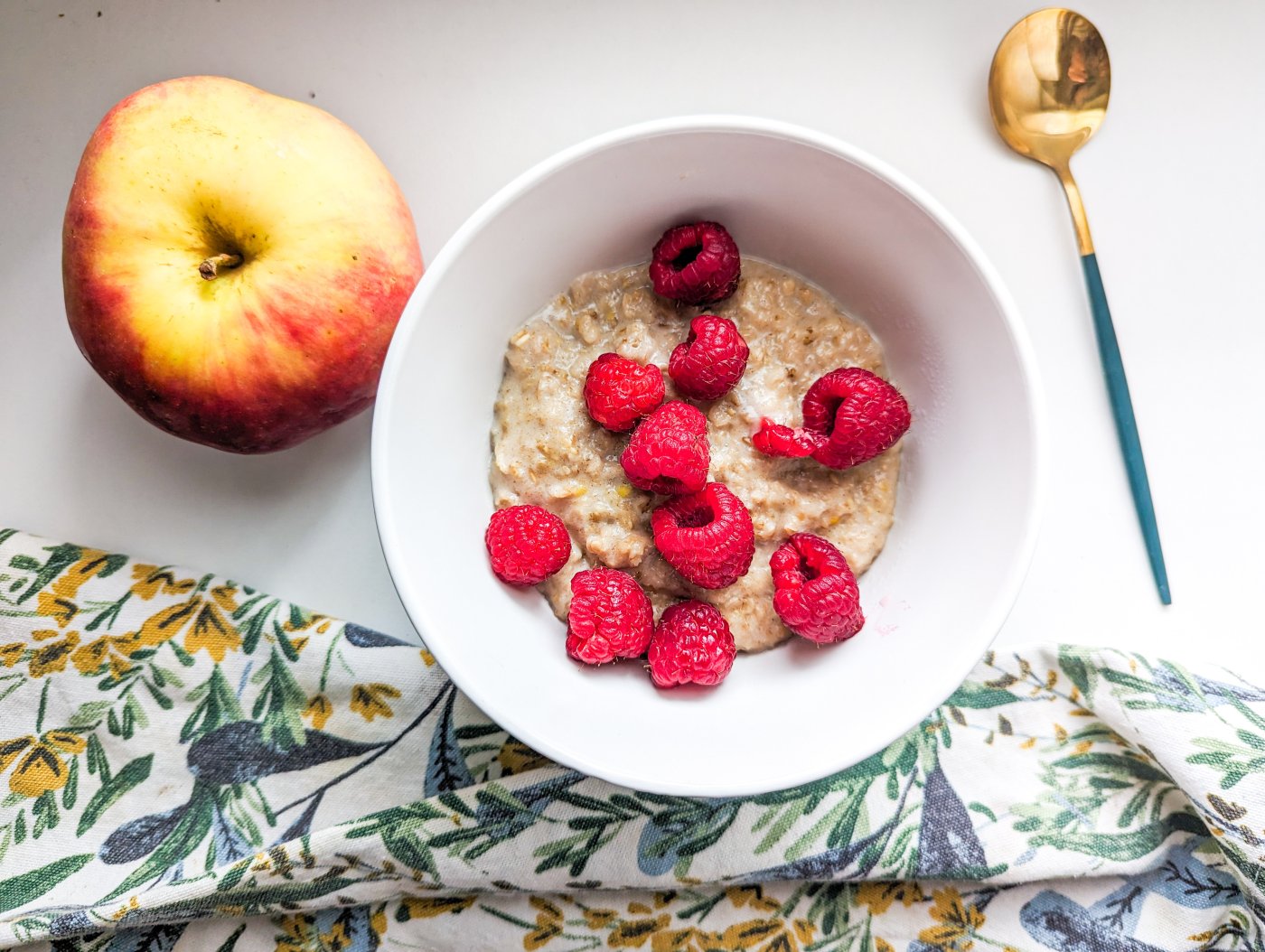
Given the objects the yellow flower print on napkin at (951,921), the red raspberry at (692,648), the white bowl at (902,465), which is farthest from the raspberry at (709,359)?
the yellow flower print on napkin at (951,921)

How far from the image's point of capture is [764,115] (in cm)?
145

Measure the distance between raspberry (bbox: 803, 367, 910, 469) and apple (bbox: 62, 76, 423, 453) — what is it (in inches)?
23.3

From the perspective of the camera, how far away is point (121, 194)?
118cm

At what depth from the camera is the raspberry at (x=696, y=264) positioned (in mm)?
1241

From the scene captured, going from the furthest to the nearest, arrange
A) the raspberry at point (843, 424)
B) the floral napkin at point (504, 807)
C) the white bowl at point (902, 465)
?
1. the floral napkin at point (504, 807)
2. the raspberry at point (843, 424)
3. the white bowl at point (902, 465)

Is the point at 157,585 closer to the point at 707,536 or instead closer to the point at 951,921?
the point at 707,536

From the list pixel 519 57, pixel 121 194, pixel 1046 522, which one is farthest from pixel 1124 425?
pixel 121 194

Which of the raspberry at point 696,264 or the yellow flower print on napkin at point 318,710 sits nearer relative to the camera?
the raspberry at point 696,264

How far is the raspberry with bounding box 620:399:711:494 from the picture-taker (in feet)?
3.79

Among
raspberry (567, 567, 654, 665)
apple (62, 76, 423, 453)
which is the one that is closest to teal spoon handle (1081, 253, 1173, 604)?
raspberry (567, 567, 654, 665)

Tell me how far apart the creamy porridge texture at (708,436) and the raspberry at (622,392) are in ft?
0.15

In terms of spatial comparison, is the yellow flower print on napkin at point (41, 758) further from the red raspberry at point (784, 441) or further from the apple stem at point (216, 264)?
the red raspberry at point (784, 441)

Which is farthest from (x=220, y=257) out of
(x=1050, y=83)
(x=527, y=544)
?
(x=1050, y=83)

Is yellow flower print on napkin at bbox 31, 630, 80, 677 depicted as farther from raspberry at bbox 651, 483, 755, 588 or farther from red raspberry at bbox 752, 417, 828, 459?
red raspberry at bbox 752, 417, 828, 459
